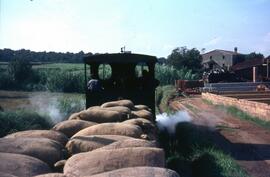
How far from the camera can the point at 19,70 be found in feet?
164

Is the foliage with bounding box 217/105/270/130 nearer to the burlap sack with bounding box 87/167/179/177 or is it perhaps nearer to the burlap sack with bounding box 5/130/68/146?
the burlap sack with bounding box 5/130/68/146

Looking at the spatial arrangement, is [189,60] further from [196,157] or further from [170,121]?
[196,157]

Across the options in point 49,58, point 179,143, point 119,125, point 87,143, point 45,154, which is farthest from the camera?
point 49,58

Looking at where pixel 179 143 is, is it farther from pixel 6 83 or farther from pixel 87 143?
pixel 6 83

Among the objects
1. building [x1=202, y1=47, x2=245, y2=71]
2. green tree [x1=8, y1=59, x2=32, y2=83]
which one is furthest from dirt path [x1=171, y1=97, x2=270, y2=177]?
→ building [x1=202, y1=47, x2=245, y2=71]

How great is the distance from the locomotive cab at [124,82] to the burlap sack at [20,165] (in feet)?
28.0

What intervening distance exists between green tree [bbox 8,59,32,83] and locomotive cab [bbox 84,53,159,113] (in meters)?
36.4

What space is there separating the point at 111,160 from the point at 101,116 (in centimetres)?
374

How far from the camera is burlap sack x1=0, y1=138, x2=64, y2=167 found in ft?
15.0

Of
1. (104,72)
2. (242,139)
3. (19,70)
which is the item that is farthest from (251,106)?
(19,70)

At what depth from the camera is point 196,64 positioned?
2446 inches

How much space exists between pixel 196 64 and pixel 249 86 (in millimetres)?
30579

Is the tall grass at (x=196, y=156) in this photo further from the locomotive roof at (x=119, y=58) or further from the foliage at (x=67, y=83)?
the foliage at (x=67, y=83)

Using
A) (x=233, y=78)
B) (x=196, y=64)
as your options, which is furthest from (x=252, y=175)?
(x=196, y=64)
